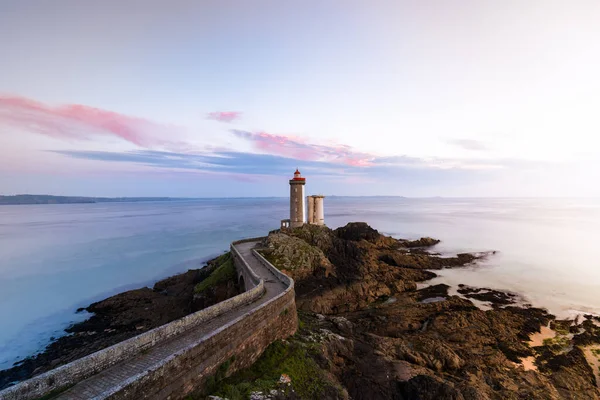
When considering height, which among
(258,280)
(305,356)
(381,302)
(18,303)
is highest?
(258,280)

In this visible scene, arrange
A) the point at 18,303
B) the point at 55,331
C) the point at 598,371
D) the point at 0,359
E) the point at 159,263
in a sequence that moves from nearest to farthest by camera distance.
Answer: the point at 598,371 → the point at 0,359 → the point at 55,331 → the point at 18,303 → the point at 159,263

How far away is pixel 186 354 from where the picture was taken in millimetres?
8453

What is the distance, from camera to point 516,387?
12883mm

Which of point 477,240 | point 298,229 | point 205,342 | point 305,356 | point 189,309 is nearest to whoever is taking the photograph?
point 205,342

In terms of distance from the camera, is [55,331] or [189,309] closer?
[55,331]

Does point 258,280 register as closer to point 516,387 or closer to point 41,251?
point 516,387

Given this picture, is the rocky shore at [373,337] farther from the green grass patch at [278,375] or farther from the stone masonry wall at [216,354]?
the stone masonry wall at [216,354]

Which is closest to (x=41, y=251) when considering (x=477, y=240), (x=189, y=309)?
(x=189, y=309)

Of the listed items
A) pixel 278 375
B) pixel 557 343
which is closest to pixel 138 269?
pixel 278 375

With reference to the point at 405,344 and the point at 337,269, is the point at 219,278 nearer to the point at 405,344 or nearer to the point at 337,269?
the point at 337,269

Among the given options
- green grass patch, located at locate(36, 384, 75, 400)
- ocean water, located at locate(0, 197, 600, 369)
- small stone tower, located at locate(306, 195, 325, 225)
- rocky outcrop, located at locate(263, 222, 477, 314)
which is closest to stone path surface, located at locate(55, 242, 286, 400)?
green grass patch, located at locate(36, 384, 75, 400)

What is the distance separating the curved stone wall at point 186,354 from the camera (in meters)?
7.01

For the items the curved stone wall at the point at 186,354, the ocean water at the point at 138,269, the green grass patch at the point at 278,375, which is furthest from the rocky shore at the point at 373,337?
the ocean water at the point at 138,269

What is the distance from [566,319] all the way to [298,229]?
23.0m
